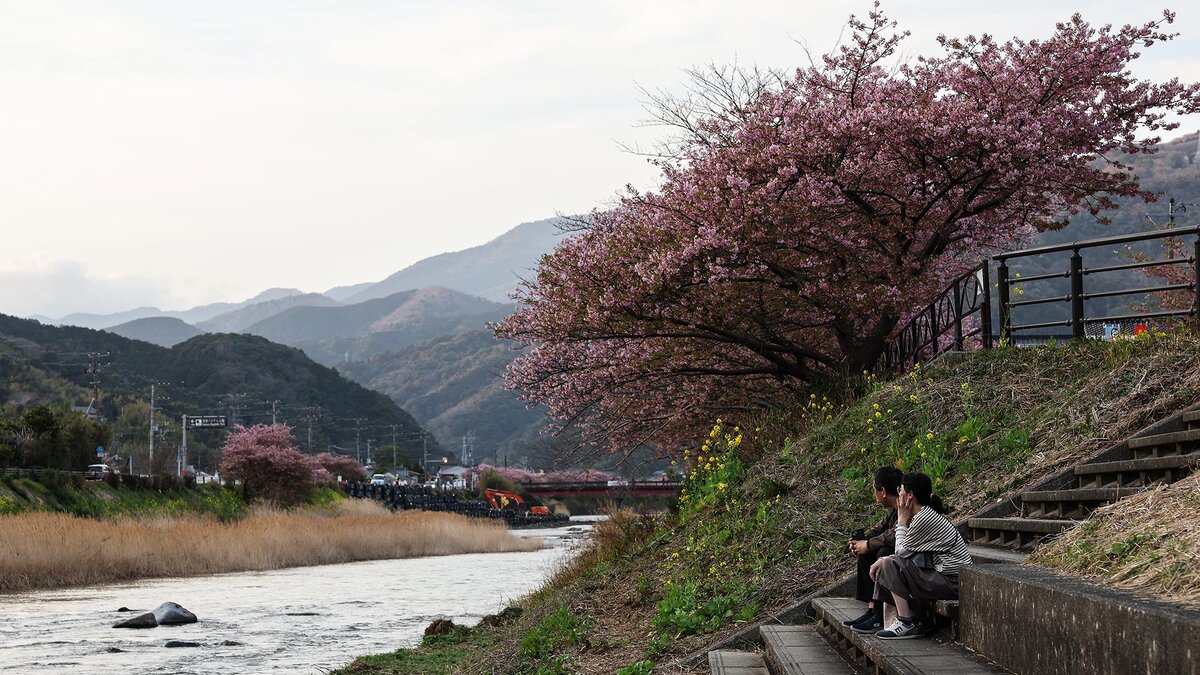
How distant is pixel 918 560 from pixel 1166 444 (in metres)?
3.41

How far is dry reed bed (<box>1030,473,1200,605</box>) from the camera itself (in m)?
5.59

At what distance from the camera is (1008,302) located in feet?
56.1

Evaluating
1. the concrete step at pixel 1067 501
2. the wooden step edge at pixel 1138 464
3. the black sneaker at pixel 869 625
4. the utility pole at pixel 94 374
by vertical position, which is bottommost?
the black sneaker at pixel 869 625

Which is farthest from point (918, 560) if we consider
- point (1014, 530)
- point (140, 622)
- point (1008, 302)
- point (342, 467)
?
point (342, 467)

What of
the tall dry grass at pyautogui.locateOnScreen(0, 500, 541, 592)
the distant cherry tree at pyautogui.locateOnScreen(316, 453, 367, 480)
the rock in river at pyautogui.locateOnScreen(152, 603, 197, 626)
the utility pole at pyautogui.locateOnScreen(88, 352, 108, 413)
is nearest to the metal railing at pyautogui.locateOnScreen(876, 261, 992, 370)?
the rock in river at pyautogui.locateOnScreen(152, 603, 197, 626)

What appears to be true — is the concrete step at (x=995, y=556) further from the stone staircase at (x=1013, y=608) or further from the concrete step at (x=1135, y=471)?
the concrete step at (x=1135, y=471)

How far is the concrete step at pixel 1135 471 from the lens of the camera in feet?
31.9

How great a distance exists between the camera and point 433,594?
34125 millimetres

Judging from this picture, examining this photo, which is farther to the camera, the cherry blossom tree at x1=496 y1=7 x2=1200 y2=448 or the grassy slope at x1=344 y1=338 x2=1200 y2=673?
the cherry blossom tree at x1=496 y1=7 x2=1200 y2=448

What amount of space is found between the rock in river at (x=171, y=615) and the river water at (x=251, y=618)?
0.40 meters

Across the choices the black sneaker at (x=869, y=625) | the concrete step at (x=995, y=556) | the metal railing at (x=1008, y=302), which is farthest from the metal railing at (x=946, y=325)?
the black sneaker at (x=869, y=625)

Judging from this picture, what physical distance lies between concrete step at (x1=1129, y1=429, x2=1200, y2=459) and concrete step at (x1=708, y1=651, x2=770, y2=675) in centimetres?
395

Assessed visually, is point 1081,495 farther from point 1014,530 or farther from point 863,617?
point 863,617

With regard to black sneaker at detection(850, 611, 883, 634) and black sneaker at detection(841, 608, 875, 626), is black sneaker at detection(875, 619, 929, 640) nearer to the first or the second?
black sneaker at detection(850, 611, 883, 634)
